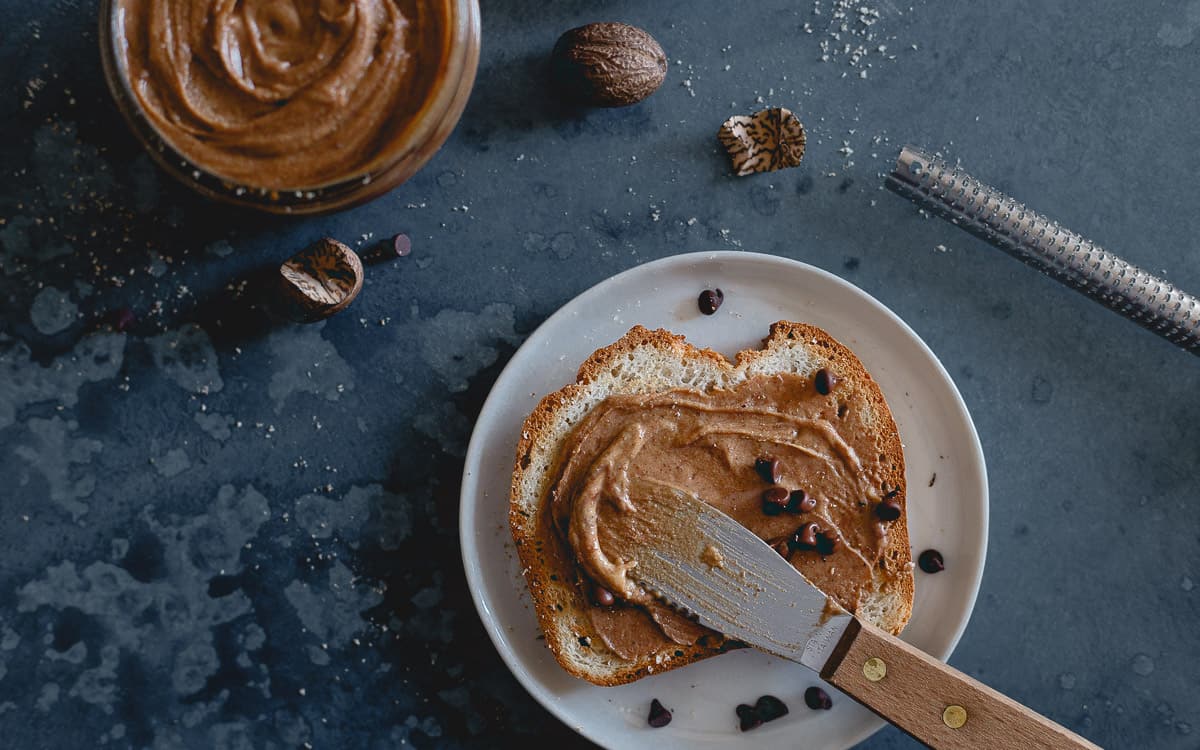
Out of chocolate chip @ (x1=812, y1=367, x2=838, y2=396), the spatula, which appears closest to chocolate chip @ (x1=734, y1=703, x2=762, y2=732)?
the spatula

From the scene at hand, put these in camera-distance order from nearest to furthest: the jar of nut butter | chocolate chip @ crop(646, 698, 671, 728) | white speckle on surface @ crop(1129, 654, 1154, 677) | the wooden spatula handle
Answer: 1. the jar of nut butter
2. the wooden spatula handle
3. chocolate chip @ crop(646, 698, 671, 728)
4. white speckle on surface @ crop(1129, 654, 1154, 677)

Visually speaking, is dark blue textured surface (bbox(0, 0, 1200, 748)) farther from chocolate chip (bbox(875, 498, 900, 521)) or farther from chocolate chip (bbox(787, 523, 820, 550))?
chocolate chip (bbox(787, 523, 820, 550))

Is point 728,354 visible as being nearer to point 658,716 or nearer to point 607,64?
point 607,64

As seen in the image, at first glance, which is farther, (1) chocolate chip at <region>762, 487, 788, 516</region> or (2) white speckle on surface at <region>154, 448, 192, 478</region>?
(2) white speckle on surface at <region>154, 448, 192, 478</region>

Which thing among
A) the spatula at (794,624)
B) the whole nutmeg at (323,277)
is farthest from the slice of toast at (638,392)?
the whole nutmeg at (323,277)

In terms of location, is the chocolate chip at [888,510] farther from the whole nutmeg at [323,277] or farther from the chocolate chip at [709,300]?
the whole nutmeg at [323,277]

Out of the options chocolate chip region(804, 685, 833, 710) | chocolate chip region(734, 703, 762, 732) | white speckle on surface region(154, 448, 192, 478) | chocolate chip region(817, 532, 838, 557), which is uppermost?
chocolate chip region(817, 532, 838, 557)
